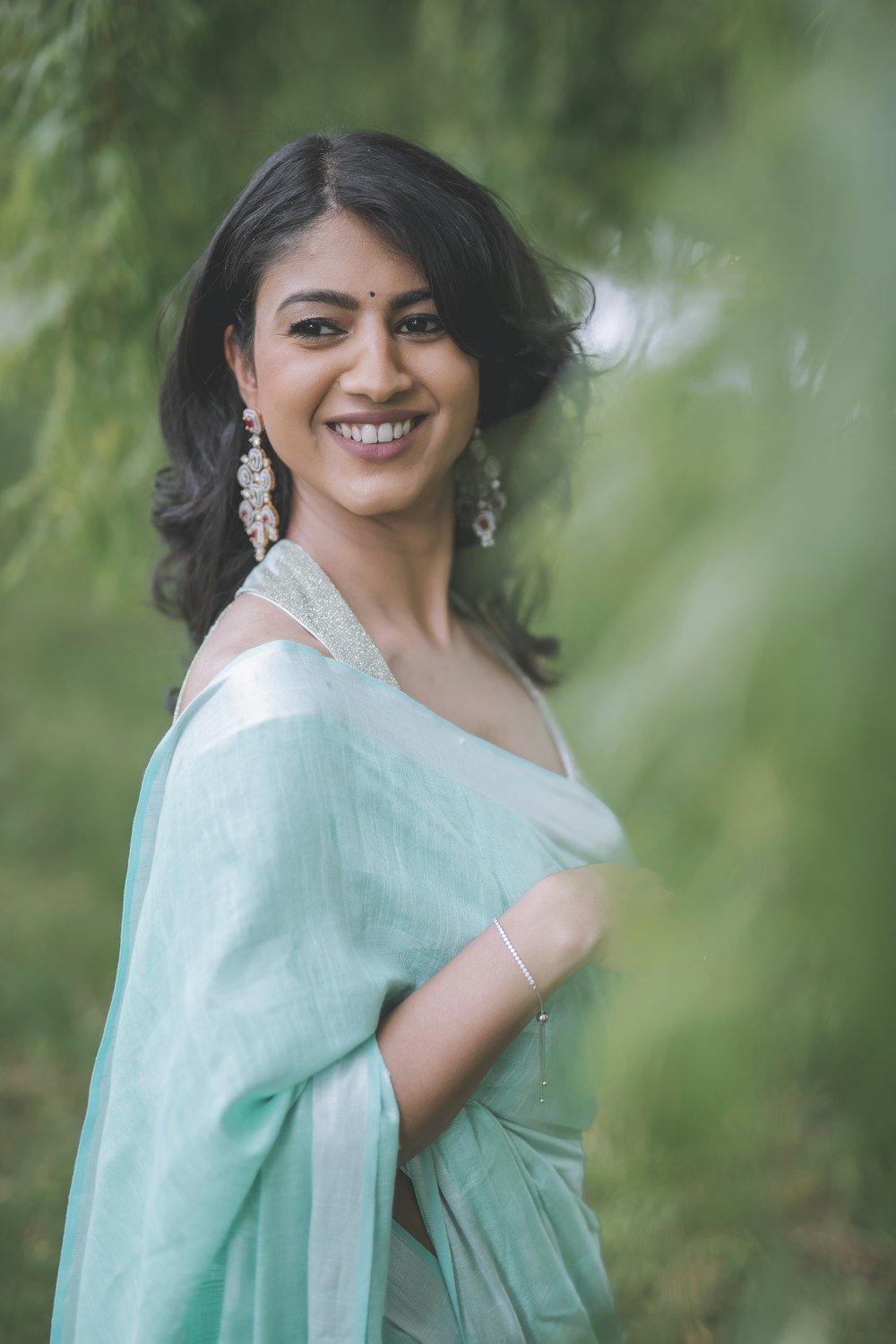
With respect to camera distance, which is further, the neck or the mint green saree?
the neck

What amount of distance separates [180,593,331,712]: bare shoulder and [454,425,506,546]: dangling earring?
1.61 feet

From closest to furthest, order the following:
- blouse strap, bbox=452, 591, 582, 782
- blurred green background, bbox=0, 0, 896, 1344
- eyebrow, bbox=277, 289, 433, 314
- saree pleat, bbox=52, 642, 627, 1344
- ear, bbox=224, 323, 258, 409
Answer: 1. blurred green background, bbox=0, 0, 896, 1344
2. saree pleat, bbox=52, 642, 627, 1344
3. eyebrow, bbox=277, 289, 433, 314
4. ear, bbox=224, 323, 258, 409
5. blouse strap, bbox=452, 591, 582, 782

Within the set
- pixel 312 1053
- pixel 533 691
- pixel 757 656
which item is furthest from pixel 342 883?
pixel 533 691

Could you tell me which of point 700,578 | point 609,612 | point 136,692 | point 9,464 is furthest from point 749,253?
point 9,464

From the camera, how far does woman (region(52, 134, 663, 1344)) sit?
0.98 m

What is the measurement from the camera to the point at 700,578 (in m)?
0.56

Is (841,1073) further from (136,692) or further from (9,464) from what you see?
(9,464)

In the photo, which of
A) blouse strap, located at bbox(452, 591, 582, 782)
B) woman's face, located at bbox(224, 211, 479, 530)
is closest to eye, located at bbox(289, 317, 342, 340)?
woman's face, located at bbox(224, 211, 479, 530)

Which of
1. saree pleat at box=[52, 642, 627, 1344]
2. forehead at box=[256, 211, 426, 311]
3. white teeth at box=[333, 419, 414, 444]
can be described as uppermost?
forehead at box=[256, 211, 426, 311]

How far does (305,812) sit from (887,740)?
59 cm

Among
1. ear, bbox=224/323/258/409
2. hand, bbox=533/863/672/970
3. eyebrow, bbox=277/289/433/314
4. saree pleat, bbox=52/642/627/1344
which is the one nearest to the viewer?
saree pleat, bbox=52/642/627/1344

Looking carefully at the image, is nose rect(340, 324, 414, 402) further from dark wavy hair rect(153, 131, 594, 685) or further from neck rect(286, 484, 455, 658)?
neck rect(286, 484, 455, 658)

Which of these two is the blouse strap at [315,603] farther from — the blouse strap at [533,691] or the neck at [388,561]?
the blouse strap at [533,691]

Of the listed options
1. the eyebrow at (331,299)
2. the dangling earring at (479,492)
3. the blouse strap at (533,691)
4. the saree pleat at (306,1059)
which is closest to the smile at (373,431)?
A: the eyebrow at (331,299)
